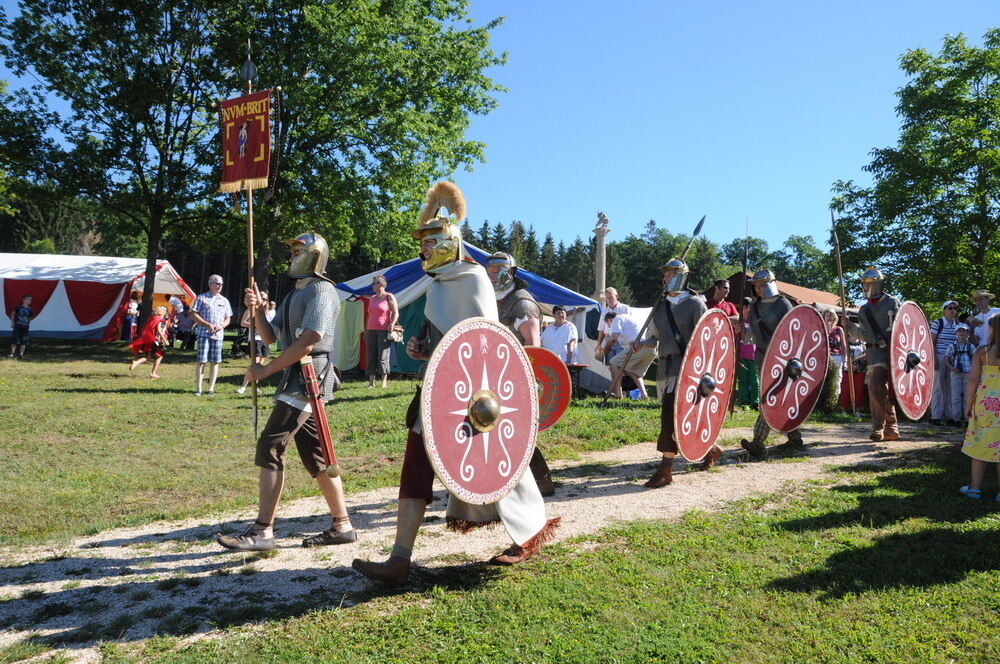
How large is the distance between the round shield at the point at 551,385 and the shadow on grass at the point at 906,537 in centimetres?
192

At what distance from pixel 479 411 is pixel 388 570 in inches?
37.5

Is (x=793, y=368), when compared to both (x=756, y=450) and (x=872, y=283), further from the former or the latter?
(x=872, y=283)

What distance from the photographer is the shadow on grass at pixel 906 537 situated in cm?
379

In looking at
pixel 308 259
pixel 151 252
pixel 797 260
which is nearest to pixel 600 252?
pixel 151 252

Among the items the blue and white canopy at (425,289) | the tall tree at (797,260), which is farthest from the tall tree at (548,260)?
the blue and white canopy at (425,289)

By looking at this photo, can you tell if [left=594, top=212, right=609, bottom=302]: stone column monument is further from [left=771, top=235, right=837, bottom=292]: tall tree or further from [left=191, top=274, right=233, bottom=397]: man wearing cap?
[left=771, top=235, right=837, bottom=292]: tall tree

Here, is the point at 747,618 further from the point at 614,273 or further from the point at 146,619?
the point at 614,273

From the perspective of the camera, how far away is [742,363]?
1153 cm

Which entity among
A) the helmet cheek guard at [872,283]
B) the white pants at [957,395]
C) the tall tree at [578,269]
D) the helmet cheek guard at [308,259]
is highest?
the tall tree at [578,269]

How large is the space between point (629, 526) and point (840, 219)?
25.5m

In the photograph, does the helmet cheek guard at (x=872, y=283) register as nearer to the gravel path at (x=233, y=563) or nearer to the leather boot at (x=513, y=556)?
the gravel path at (x=233, y=563)

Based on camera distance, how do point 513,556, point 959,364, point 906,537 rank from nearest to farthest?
1. point 513,556
2. point 906,537
3. point 959,364

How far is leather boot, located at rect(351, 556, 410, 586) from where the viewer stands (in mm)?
3604

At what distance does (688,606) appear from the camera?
3.44 meters
